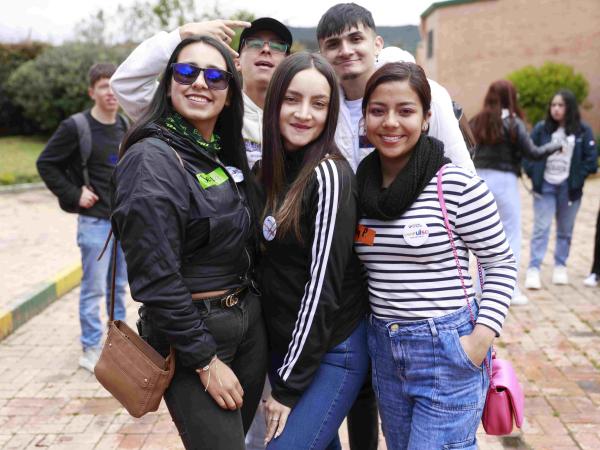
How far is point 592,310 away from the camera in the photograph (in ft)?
21.6

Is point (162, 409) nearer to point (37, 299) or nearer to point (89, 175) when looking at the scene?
point (89, 175)

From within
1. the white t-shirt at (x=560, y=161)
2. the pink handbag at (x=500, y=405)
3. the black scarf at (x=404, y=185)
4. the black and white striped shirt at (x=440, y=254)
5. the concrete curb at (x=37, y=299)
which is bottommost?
the concrete curb at (x=37, y=299)

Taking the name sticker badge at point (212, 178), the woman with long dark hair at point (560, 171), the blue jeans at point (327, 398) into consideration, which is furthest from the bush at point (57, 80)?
the blue jeans at point (327, 398)

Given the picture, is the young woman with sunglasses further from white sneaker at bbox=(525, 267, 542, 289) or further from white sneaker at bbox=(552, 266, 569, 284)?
white sneaker at bbox=(552, 266, 569, 284)

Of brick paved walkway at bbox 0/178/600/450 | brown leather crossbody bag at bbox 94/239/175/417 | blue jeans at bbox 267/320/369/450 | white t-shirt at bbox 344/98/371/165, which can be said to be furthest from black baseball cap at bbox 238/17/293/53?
brick paved walkway at bbox 0/178/600/450

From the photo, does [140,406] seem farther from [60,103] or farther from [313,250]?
[60,103]

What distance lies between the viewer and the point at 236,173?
8.18ft

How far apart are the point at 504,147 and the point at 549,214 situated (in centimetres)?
146

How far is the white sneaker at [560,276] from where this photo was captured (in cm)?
753

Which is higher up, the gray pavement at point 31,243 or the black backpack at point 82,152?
the black backpack at point 82,152

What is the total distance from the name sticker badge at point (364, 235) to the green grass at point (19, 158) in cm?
1566

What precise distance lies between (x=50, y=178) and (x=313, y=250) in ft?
11.1

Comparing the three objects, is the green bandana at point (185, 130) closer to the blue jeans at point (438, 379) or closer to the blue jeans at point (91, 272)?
the blue jeans at point (438, 379)

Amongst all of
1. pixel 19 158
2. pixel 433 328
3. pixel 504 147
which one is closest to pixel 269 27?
pixel 433 328
